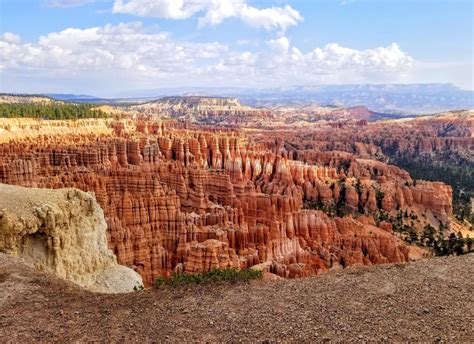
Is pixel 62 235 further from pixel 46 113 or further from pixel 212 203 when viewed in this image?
pixel 46 113

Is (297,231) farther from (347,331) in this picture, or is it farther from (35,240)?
(347,331)

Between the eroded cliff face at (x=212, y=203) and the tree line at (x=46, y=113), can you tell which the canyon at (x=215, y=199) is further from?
the tree line at (x=46, y=113)

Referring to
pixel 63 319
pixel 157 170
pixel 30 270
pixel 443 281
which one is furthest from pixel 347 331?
pixel 157 170

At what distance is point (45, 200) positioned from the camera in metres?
18.3

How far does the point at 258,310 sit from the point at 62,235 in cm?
1049

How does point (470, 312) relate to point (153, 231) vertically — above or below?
above

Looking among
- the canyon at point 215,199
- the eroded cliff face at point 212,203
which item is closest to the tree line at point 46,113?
A: the canyon at point 215,199

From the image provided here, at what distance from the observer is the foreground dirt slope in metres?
9.71

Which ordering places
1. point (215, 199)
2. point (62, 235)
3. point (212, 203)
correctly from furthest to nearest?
point (215, 199), point (212, 203), point (62, 235)

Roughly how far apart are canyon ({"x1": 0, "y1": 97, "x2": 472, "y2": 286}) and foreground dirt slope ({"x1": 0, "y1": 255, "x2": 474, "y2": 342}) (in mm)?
15941

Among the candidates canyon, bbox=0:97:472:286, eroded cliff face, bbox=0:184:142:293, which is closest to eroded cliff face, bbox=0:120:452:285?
canyon, bbox=0:97:472:286

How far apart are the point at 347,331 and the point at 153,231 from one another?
25390mm

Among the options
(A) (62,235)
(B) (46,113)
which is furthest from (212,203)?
(B) (46,113)

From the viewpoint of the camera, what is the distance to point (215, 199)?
148 ft
